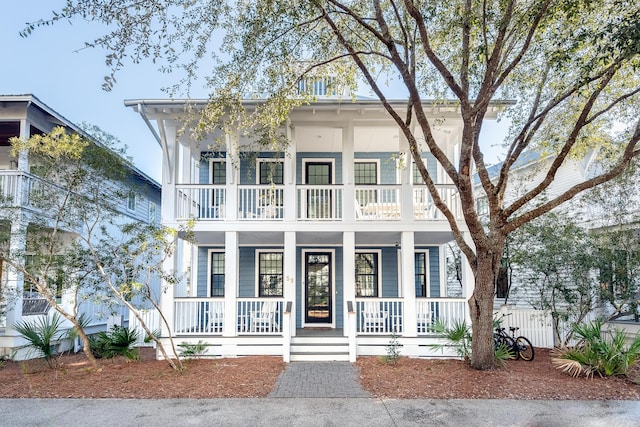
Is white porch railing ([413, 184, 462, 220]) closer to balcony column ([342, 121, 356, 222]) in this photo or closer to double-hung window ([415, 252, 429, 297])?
balcony column ([342, 121, 356, 222])

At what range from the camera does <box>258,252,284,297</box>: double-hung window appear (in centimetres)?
1286

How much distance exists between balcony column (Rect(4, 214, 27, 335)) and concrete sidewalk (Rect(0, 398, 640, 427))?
380 centimetres

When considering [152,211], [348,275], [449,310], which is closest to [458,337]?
[449,310]

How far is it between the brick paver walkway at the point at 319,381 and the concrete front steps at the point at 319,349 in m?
0.27

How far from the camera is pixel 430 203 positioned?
36.0 feet

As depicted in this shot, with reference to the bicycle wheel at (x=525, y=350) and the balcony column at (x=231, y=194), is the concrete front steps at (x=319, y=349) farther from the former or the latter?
the bicycle wheel at (x=525, y=350)

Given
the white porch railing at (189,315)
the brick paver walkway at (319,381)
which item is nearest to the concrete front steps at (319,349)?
the brick paver walkway at (319,381)

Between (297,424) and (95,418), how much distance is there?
2775mm

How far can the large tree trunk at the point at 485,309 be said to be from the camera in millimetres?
8133

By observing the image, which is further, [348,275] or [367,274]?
[367,274]

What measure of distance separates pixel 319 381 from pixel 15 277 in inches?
307

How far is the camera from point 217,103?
878 cm

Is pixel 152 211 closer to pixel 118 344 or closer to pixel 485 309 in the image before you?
pixel 118 344

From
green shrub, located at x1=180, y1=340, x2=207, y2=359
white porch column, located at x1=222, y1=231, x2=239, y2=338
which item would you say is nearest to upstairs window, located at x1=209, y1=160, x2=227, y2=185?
white porch column, located at x1=222, y1=231, x2=239, y2=338
